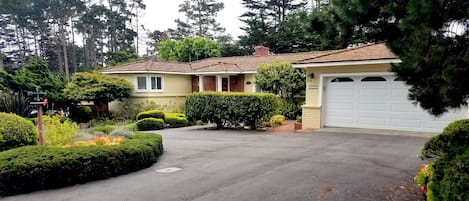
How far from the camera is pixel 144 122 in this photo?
1650 centimetres

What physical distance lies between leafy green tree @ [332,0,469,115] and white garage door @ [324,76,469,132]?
29.1 feet

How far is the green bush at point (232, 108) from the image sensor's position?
13.9m

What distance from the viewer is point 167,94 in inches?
856

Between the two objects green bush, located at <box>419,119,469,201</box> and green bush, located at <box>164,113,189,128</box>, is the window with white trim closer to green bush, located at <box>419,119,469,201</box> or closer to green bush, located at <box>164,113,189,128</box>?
green bush, located at <box>164,113,189,128</box>

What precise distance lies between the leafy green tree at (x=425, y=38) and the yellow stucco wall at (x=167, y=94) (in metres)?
18.1

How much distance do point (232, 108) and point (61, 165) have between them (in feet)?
28.4

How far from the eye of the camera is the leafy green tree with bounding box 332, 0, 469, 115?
2.98 m

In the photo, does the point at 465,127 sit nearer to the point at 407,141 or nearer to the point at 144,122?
the point at 407,141

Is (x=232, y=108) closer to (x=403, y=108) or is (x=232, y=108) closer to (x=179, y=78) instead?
(x=403, y=108)

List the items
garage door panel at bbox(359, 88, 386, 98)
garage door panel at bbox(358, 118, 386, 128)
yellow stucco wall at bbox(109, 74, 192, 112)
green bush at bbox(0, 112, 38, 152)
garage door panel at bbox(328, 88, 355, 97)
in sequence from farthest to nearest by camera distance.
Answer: yellow stucco wall at bbox(109, 74, 192, 112) < garage door panel at bbox(328, 88, 355, 97) < garage door panel at bbox(358, 118, 386, 128) < garage door panel at bbox(359, 88, 386, 98) < green bush at bbox(0, 112, 38, 152)

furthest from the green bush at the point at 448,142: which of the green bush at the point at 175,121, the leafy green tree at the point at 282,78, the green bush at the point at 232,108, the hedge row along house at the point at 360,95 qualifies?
the green bush at the point at 175,121

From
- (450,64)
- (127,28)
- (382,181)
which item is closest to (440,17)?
(450,64)

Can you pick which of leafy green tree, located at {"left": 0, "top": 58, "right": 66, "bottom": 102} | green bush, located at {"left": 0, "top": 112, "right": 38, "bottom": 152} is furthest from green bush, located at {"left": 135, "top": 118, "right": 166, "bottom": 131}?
green bush, located at {"left": 0, "top": 112, "right": 38, "bottom": 152}

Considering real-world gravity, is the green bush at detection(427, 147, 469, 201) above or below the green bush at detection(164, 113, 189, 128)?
above
